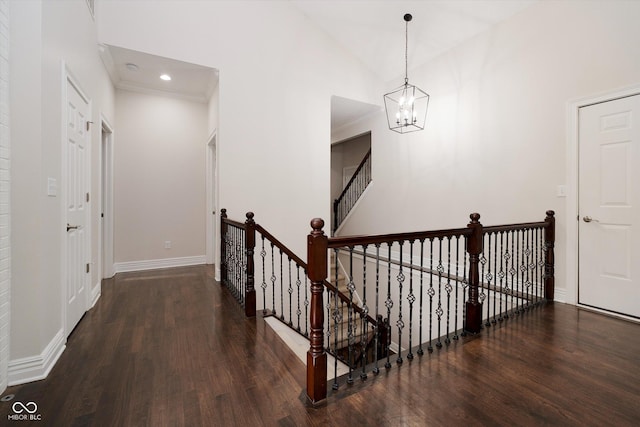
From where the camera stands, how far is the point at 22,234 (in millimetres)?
1853

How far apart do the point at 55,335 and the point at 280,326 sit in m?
1.74

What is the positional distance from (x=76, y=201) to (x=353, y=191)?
19.6 feet

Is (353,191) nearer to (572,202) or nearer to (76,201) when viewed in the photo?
(572,202)

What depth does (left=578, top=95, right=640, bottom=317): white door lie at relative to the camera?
288cm

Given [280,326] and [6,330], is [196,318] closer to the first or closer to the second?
[280,326]

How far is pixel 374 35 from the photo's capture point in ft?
15.4

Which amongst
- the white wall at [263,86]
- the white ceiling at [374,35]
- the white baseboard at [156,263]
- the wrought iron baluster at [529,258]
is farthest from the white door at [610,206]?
the white baseboard at [156,263]

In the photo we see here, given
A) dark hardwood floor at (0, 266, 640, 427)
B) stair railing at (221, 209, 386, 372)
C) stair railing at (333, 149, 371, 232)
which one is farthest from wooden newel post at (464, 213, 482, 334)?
→ stair railing at (333, 149, 371, 232)

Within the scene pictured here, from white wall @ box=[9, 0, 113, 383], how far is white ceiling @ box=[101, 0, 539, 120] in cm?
188

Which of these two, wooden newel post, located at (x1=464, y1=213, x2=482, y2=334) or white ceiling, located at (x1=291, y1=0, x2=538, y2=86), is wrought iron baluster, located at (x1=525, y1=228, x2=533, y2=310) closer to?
wooden newel post, located at (x1=464, y1=213, x2=482, y2=334)

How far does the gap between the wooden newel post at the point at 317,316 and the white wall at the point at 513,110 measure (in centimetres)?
320

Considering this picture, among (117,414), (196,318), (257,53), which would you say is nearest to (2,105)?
(117,414)

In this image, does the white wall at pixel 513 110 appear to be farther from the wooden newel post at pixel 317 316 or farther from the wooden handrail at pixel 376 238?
the wooden newel post at pixel 317 316

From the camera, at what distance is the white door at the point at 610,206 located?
2883 mm
